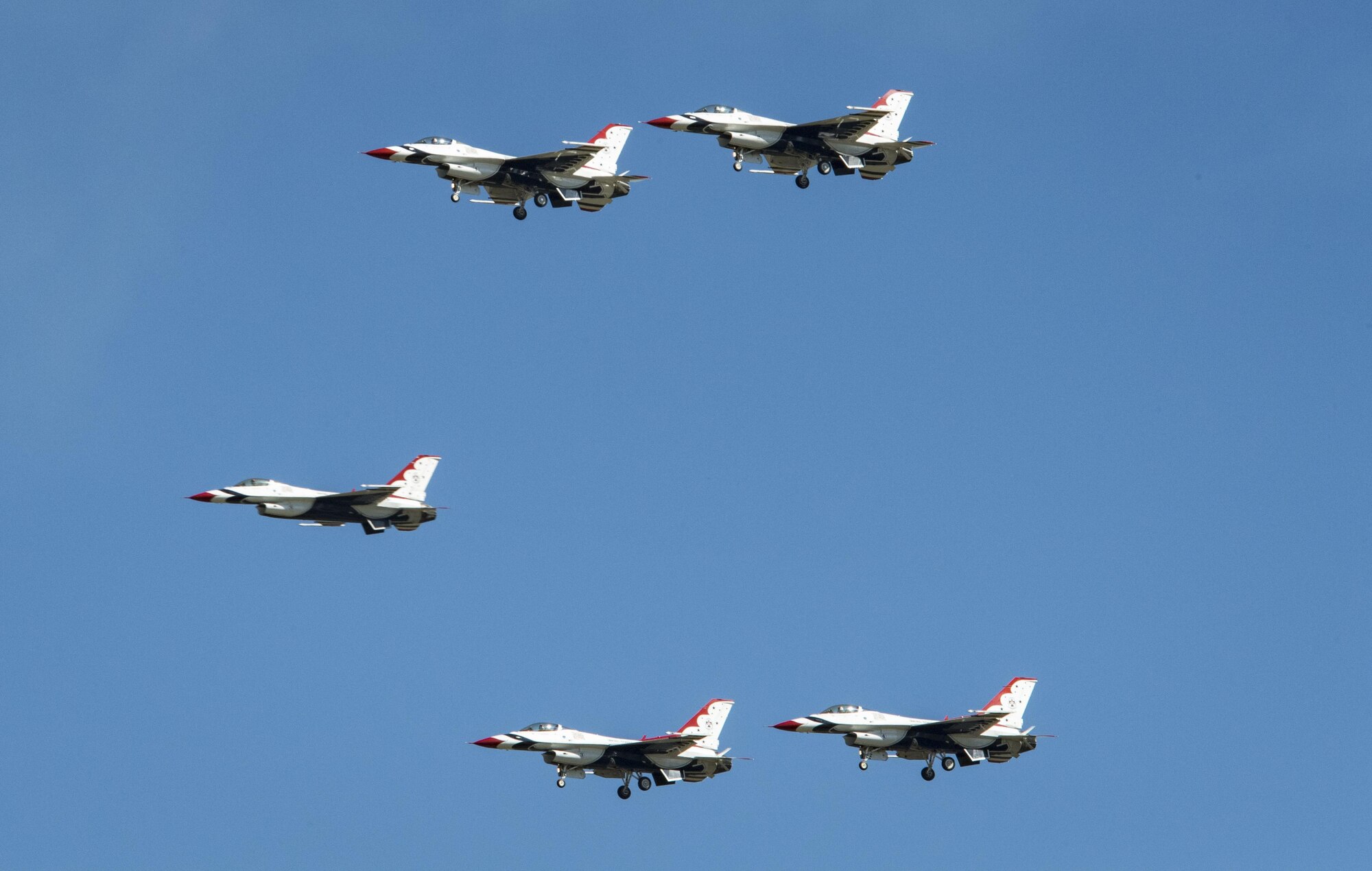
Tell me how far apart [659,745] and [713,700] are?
595 centimetres

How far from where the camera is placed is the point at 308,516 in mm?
99812

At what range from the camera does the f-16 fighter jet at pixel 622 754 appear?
3903 inches

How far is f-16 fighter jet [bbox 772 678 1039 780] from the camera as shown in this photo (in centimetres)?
10256

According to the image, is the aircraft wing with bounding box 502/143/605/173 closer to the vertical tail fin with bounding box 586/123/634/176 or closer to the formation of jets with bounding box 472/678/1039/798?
the vertical tail fin with bounding box 586/123/634/176

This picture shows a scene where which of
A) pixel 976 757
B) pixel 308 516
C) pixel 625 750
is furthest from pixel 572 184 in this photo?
pixel 976 757

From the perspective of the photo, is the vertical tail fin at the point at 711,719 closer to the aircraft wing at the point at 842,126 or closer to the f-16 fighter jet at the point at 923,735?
the f-16 fighter jet at the point at 923,735

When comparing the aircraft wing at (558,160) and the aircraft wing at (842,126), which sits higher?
the aircraft wing at (842,126)

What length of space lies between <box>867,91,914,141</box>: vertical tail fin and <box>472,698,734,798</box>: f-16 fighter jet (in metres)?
30.4

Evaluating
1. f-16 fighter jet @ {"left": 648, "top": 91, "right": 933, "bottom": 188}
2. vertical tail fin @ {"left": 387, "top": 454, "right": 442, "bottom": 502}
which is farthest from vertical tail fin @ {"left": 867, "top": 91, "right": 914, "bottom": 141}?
vertical tail fin @ {"left": 387, "top": 454, "right": 442, "bottom": 502}

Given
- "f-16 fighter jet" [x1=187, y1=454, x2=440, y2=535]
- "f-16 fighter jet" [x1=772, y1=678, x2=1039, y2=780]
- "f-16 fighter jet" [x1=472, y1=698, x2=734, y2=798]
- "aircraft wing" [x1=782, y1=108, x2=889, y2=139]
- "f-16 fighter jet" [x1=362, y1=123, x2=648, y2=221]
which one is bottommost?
"f-16 fighter jet" [x1=472, y1=698, x2=734, y2=798]

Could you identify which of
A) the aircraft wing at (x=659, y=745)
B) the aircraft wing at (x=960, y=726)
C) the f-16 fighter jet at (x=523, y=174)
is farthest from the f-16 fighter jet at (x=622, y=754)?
the f-16 fighter jet at (x=523, y=174)

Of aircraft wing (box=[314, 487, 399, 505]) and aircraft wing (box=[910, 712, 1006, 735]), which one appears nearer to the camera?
aircraft wing (box=[314, 487, 399, 505])

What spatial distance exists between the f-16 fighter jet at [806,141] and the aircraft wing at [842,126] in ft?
0.11

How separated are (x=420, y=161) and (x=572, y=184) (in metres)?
7.43
